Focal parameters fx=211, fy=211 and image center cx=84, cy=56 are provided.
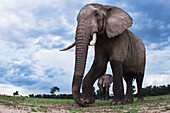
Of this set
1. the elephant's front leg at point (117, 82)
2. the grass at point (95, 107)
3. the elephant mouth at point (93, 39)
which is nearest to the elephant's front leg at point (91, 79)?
the grass at point (95, 107)

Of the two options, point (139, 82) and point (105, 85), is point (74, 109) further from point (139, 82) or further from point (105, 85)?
point (105, 85)

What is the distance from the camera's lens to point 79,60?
865cm

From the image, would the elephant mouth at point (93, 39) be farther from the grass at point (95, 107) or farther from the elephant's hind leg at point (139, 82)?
the elephant's hind leg at point (139, 82)

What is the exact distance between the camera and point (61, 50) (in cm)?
1058

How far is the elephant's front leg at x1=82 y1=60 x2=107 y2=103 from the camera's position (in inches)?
409

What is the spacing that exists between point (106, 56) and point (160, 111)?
16.5 feet

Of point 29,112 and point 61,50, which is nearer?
point 29,112

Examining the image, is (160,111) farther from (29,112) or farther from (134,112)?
(29,112)

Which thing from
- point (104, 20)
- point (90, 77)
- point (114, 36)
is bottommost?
point (90, 77)

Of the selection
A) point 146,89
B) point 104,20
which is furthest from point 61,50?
point 146,89

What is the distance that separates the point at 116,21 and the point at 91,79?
3.16 m

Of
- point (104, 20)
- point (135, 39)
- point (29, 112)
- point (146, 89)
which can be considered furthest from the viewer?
point (146, 89)

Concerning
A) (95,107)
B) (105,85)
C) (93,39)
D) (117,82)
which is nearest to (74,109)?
(95,107)

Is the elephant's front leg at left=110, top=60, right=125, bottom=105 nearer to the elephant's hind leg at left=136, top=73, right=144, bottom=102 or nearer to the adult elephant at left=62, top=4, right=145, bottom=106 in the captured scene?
the adult elephant at left=62, top=4, right=145, bottom=106
